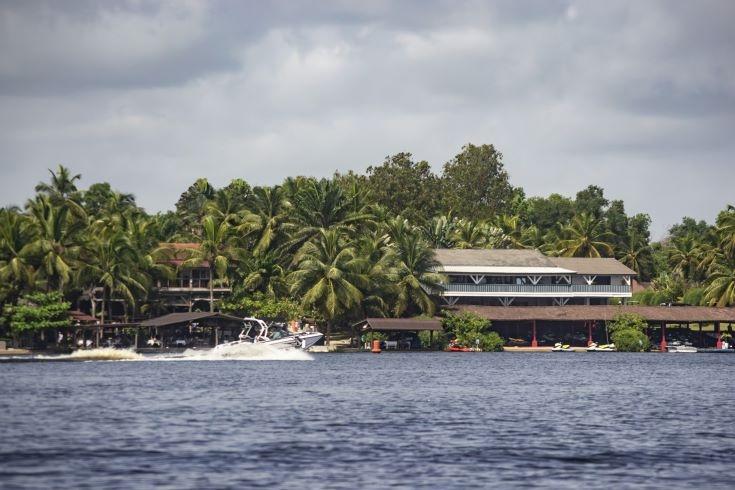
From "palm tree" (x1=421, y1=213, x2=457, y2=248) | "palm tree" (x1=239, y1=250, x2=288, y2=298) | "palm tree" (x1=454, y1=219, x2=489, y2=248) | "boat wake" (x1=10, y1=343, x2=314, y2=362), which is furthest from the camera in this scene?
"palm tree" (x1=454, y1=219, x2=489, y2=248)

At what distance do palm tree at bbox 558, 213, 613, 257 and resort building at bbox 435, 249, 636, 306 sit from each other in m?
21.5

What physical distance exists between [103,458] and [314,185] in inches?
3303

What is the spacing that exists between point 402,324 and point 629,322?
23.1 m

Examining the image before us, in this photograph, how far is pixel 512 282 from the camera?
123 meters

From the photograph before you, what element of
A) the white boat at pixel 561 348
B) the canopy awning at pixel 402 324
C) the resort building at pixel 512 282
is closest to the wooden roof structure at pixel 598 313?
the white boat at pixel 561 348

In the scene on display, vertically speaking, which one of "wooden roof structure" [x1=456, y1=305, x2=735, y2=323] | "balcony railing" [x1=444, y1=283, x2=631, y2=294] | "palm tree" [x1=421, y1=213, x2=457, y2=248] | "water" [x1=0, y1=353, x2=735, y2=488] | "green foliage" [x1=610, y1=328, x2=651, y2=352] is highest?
"palm tree" [x1=421, y1=213, x2=457, y2=248]

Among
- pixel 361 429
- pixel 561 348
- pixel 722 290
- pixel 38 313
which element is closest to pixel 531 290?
pixel 561 348

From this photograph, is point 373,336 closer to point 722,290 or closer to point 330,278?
point 330,278

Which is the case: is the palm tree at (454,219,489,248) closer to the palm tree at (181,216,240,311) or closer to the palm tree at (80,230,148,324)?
the palm tree at (181,216,240,311)

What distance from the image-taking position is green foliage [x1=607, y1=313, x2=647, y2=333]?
113312 mm

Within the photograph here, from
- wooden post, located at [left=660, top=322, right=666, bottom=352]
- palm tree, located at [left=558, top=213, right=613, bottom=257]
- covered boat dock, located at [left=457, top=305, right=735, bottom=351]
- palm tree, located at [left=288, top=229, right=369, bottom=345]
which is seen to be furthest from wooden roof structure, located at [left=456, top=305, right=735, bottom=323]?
palm tree, located at [left=558, top=213, right=613, bottom=257]

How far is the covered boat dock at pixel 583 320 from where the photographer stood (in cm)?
11281

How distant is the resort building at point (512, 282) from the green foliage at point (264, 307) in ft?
57.6

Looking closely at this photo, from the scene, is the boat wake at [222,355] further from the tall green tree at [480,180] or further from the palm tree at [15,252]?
the tall green tree at [480,180]
